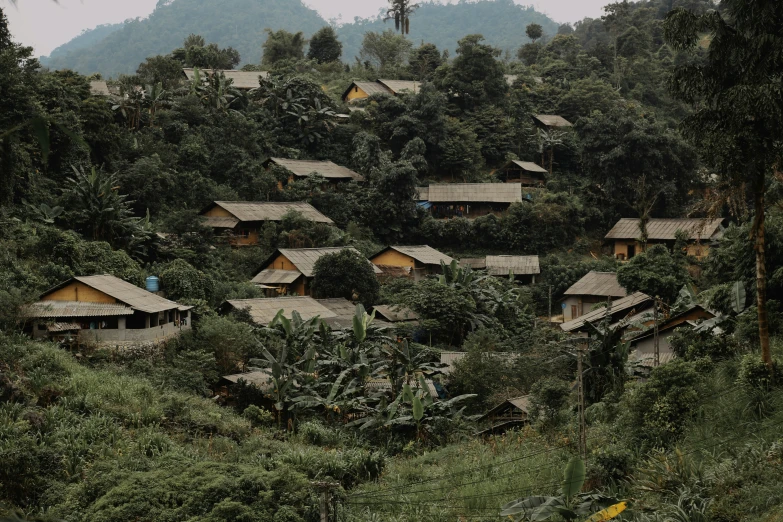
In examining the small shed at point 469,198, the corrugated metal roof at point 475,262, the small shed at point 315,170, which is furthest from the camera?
the small shed at point 469,198

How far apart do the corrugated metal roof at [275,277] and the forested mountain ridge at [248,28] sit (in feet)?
257

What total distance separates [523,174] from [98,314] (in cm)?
2960

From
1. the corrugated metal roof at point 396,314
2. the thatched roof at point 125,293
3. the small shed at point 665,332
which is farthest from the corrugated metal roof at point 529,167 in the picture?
the thatched roof at point 125,293

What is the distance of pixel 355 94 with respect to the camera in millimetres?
52594

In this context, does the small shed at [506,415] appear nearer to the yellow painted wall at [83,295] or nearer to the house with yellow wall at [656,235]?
the yellow painted wall at [83,295]

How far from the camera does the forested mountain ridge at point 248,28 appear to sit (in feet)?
374

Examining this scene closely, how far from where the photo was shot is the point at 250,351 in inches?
956

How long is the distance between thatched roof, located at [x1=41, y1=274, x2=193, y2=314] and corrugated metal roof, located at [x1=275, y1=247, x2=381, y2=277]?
857 cm

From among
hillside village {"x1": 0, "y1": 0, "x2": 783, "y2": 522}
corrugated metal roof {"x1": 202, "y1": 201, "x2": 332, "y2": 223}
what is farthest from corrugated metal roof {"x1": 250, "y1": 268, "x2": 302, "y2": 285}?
corrugated metal roof {"x1": 202, "y1": 201, "x2": 332, "y2": 223}

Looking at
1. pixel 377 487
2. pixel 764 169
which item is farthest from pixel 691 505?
pixel 377 487

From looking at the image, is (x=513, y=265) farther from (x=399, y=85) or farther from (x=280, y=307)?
(x=399, y=85)

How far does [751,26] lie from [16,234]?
22.1 metres

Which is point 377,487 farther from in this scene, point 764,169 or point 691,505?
point 764,169

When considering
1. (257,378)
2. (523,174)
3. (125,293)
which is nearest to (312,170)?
(523,174)
